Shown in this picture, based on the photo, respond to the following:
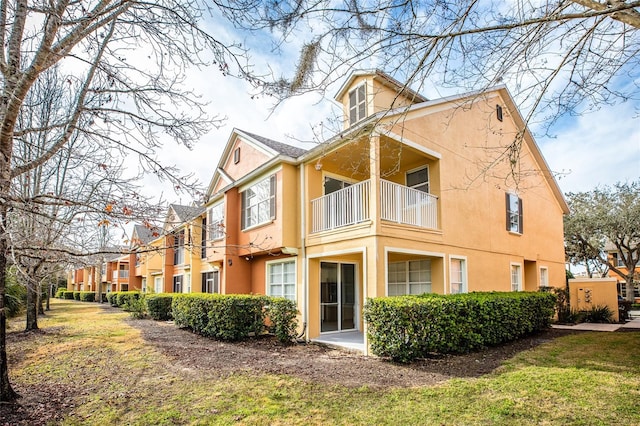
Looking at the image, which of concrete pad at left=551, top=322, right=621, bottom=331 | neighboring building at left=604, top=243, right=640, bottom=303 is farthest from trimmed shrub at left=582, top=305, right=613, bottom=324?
neighboring building at left=604, top=243, right=640, bottom=303

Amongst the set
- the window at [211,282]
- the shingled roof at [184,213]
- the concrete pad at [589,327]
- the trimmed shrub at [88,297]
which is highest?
the shingled roof at [184,213]

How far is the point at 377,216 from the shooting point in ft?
33.3

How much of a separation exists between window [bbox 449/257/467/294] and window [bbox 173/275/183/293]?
19006 millimetres

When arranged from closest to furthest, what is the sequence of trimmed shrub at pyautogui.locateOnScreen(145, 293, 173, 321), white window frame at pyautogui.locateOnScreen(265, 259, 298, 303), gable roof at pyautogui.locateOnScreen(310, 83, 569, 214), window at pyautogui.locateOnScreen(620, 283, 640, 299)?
gable roof at pyautogui.locateOnScreen(310, 83, 569, 214), white window frame at pyautogui.locateOnScreen(265, 259, 298, 303), trimmed shrub at pyautogui.locateOnScreen(145, 293, 173, 321), window at pyautogui.locateOnScreen(620, 283, 640, 299)

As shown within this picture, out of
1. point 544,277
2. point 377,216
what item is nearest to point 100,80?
point 377,216

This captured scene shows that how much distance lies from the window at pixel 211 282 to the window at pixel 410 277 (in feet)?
29.8

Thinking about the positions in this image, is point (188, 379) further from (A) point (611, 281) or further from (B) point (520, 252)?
(A) point (611, 281)

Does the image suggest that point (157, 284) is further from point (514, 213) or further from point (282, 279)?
point (514, 213)

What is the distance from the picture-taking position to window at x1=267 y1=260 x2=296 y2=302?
13.5 m

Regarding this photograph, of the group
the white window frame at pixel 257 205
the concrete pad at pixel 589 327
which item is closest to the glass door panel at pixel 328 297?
the white window frame at pixel 257 205

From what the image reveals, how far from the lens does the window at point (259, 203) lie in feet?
45.1

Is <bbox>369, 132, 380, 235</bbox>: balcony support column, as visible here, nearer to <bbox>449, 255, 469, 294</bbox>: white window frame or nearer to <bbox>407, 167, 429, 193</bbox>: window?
<bbox>407, 167, 429, 193</bbox>: window

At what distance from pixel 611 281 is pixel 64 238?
1950cm

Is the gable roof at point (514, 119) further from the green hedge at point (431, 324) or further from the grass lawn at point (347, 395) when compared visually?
the grass lawn at point (347, 395)
